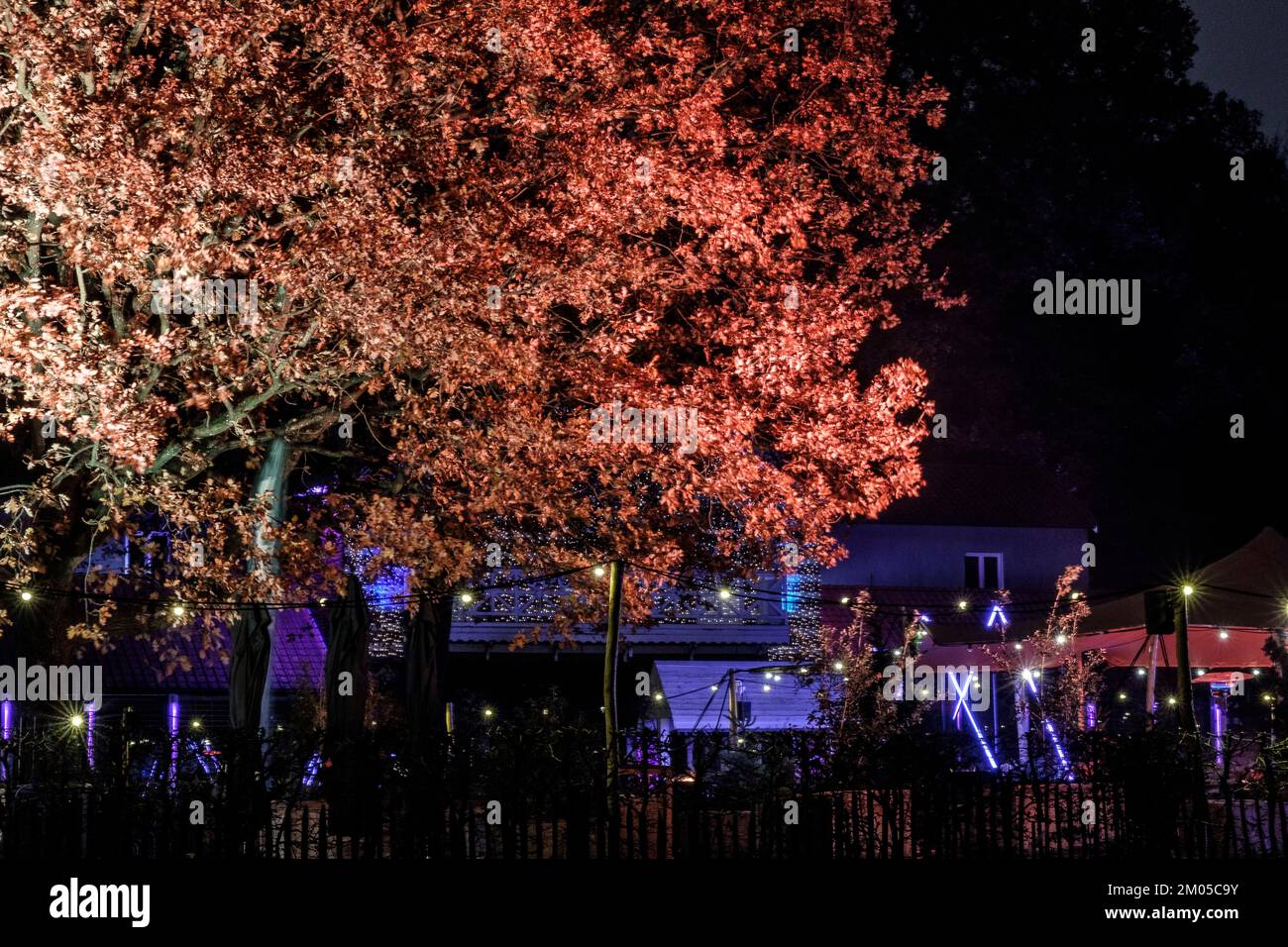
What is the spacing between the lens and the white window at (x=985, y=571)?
4044cm

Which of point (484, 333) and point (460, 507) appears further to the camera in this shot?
point (460, 507)

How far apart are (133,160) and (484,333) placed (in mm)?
4446

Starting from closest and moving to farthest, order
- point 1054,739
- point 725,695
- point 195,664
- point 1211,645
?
1. point 1054,739
2. point 1211,645
3. point 725,695
4. point 195,664

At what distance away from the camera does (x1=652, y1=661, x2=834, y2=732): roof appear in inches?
1125

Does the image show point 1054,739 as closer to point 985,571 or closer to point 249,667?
point 249,667

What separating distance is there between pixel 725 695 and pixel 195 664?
10328 millimetres

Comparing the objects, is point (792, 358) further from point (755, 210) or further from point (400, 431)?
point (400, 431)

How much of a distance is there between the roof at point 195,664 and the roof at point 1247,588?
1519 centimetres

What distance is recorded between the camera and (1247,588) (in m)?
18.8

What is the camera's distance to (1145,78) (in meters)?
44.3

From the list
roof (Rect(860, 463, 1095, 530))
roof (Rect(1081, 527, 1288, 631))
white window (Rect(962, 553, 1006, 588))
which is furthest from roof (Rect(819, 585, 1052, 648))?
roof (Rect(1081, 527, 1288, 631))

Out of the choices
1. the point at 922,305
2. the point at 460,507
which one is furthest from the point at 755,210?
the point at 922,305

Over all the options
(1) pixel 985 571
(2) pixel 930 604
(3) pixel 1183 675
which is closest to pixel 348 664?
(3) pixel 1183 675
